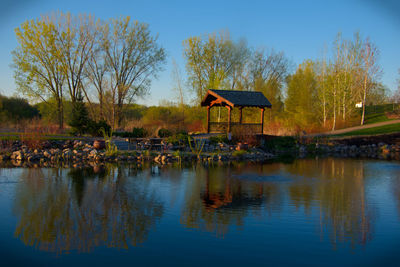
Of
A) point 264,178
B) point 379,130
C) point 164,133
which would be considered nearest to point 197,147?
point 164,133

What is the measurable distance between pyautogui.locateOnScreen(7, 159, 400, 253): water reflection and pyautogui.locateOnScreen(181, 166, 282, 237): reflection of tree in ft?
0.07

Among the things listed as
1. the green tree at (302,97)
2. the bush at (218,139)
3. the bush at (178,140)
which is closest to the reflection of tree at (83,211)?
the bush at (178,140)

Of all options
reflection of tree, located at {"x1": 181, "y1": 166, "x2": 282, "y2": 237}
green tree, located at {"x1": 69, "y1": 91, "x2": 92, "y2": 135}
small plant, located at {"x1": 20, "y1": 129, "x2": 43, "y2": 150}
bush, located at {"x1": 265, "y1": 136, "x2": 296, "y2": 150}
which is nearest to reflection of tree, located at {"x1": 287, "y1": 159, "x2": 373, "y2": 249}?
→ reflection of tree, located at {"x1": 181, "y1": 166, "x2": 282, "y2": 237}

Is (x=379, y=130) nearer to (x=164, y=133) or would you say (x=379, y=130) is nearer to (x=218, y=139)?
(x=218, y=139)

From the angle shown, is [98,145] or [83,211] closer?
[83,211]

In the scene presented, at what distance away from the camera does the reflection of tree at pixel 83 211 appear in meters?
6.00

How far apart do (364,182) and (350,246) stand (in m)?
6.87

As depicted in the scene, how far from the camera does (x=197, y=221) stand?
23.3ft

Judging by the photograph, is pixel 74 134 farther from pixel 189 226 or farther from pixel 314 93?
pixel 314 93

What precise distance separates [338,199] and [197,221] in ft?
14.3

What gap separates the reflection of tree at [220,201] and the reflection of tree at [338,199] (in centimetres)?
112

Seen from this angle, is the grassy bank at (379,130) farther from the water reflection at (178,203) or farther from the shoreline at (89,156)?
the water reflection at (178,203)

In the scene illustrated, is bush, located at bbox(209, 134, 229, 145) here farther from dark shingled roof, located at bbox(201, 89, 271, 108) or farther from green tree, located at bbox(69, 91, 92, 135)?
green tree, located at bbox(69, 91, 92, 135)

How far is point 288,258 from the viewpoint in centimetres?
529
